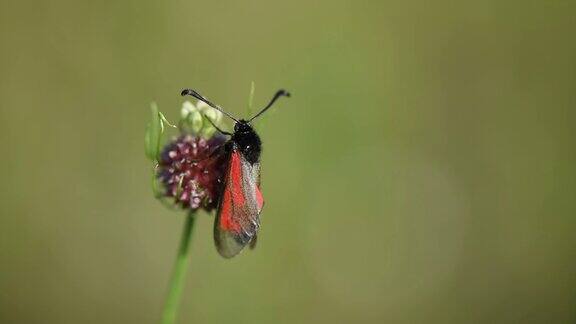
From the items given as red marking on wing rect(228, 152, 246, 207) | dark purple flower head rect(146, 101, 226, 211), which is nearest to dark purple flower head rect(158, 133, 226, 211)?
dark purple flower head rect(146, 101, 226, 211)

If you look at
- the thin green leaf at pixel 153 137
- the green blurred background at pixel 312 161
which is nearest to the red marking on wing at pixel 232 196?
the thin green leaf at pixel 153 137

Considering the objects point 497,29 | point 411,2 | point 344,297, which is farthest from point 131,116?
point 497,29

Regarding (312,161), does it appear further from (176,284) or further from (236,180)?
(176,284)

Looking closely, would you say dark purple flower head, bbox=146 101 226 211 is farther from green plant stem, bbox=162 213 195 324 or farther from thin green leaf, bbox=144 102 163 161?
green plant stem, bbox=162 213 195 324

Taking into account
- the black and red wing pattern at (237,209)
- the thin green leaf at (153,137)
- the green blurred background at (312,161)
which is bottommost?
the black and red wing pattern at (237,209)

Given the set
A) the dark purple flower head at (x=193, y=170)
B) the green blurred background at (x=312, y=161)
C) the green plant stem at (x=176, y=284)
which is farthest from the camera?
the green blurred background at (x=312, y=161)

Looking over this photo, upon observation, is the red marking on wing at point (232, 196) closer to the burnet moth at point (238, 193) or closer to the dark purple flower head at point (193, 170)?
the burnet moth at point (238, 193)

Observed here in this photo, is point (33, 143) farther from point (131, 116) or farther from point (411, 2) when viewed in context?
point (411, 2)
